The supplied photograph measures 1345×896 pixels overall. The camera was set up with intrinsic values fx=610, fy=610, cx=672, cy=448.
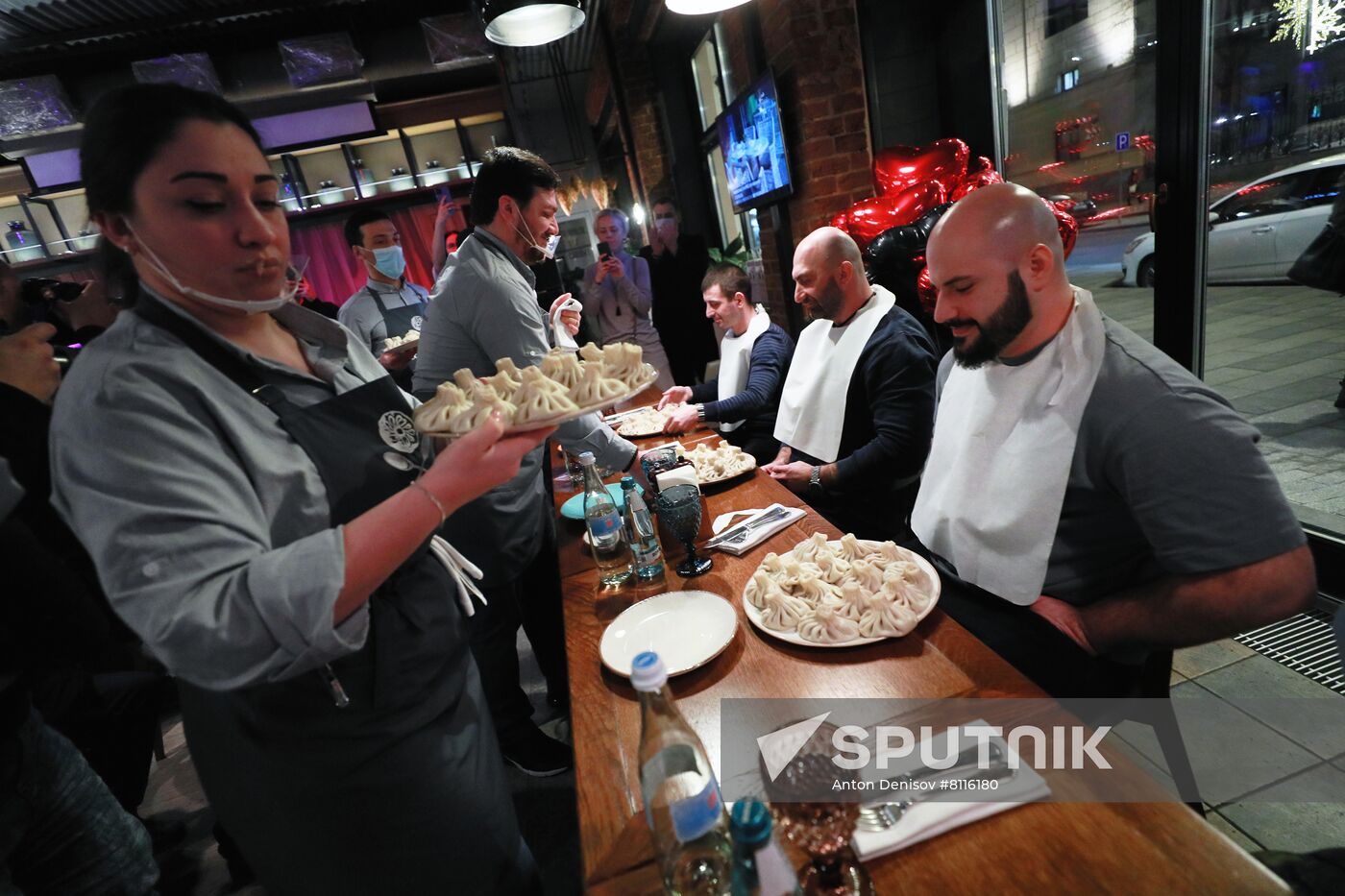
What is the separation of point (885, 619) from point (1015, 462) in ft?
1.97

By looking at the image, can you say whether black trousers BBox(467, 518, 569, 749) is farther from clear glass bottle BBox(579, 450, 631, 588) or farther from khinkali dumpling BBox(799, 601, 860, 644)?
khinkali dumpling BBox(799, 601, 860, 644)

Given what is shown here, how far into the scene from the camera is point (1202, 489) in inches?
46.9

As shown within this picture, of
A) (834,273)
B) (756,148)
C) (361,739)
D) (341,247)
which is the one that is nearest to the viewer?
(361,739)

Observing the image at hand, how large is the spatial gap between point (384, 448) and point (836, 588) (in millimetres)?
949

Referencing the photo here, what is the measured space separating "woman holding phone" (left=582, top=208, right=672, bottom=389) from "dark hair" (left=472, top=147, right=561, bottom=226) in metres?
2.94

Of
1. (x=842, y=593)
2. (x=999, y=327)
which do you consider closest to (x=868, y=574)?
(x=842, y=593)

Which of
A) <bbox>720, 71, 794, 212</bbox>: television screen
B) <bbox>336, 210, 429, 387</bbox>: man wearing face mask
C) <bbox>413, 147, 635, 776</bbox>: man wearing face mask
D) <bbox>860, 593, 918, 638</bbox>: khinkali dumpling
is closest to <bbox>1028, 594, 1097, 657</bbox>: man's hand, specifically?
<bbox>860, 593, 918, 638</bbox>: khinkali dumpling

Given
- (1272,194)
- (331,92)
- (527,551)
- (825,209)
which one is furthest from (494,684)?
(331,92)

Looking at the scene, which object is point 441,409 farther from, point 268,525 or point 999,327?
point 999,327

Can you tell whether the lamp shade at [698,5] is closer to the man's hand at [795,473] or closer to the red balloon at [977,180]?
the red balloon at [977,180]

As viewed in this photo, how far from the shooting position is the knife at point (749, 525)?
1.72 m

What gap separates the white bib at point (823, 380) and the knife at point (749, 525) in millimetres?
855

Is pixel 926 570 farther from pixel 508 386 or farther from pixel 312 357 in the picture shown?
pixel 312 357

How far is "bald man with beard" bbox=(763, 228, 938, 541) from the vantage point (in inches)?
90.4
